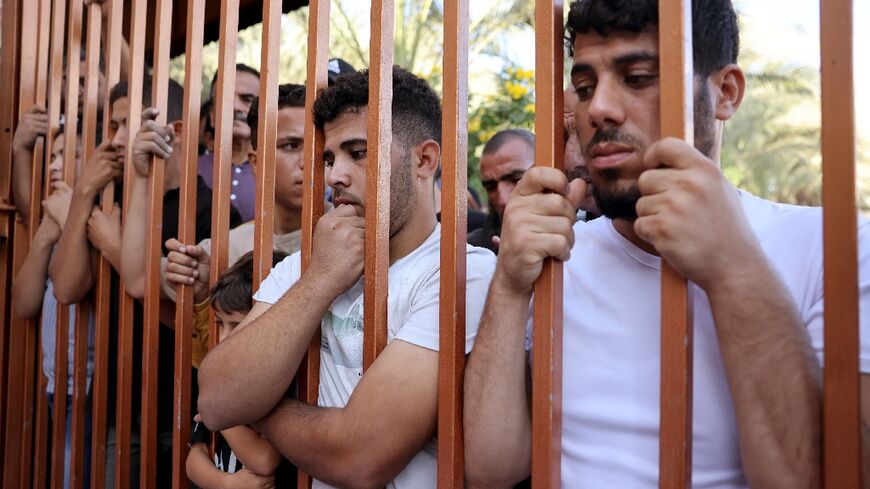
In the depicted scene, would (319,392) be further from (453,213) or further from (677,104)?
(677,104)

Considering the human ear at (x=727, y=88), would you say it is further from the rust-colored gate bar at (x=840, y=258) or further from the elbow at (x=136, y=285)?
the elbow at (x=136, y=285)

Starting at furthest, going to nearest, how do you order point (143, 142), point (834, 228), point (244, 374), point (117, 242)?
1. point (117, 242)
2. point (143, 142)
3. point (244, 374)
4. point (834, 228)

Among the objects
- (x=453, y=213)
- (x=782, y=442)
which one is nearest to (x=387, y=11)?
(x=453, y=213)

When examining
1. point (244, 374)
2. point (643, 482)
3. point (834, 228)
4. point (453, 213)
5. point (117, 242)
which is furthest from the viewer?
point (117, 242)

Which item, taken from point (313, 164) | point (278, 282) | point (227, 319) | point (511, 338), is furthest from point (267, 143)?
point (511, 338)

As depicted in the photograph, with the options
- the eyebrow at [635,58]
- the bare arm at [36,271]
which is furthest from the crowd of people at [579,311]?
the bare arm at [36,271]

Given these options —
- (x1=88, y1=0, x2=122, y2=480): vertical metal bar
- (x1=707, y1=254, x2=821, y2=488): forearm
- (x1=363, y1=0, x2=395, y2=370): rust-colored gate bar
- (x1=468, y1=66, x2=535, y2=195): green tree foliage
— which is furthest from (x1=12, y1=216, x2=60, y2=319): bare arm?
(x1=468, y1=66, x2=535, y2=195): green tree foliage

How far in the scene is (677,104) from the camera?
1.13 metres

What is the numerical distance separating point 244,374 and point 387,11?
2.79ft

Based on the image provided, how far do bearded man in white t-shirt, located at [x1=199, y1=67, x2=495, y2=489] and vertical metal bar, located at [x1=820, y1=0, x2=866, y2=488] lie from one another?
2.25ft

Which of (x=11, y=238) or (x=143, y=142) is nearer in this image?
(x=143, y=142)

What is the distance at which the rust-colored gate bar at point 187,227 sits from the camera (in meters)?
2.15

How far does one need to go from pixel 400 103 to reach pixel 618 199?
2.97 feet

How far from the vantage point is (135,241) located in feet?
8.09
